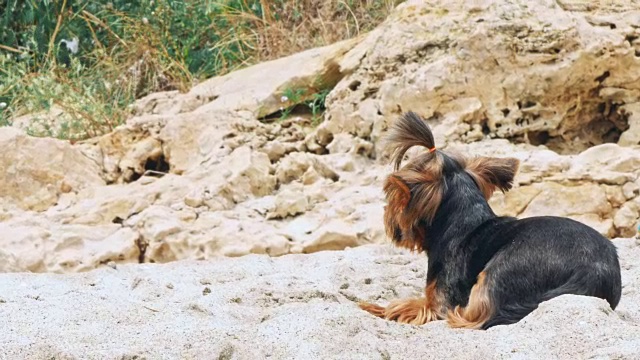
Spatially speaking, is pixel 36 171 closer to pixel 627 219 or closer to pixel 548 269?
pixel 627 219

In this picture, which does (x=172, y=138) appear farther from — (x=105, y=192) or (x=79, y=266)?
(x=79, y=266)

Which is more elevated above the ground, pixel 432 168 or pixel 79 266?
pixel 432 168

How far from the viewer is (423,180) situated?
5141mm

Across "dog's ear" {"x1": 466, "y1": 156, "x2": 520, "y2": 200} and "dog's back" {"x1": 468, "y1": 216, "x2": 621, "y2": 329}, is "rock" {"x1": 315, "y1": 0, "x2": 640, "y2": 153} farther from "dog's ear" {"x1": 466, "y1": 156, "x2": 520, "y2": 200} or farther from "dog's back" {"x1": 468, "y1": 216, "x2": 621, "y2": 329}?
"dog's back" {"x1": 468, "y1": 216, "x2": 621, "y2": 329}

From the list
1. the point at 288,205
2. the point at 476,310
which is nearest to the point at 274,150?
the point at 288,205

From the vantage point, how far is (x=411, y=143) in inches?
207

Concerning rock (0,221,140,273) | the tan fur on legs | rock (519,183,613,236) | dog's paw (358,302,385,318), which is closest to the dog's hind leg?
dog's paw (358,302,385,318)

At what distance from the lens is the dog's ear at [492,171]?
532 cm

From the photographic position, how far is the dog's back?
4.50 metres

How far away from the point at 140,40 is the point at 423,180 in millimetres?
6165

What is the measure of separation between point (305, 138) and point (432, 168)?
2771 mm

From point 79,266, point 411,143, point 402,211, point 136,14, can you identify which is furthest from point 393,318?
point 136,14

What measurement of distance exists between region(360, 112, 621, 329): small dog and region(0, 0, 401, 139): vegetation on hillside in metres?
5.06

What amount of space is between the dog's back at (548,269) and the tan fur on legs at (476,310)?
0.02m
